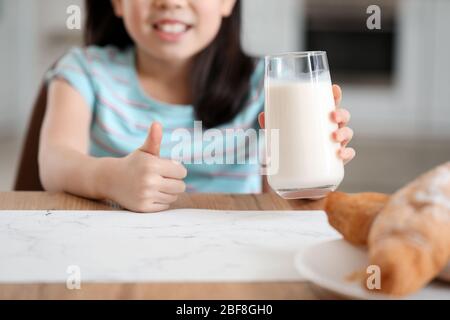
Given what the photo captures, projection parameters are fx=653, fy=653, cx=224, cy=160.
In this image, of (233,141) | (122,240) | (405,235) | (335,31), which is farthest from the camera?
(335,31)

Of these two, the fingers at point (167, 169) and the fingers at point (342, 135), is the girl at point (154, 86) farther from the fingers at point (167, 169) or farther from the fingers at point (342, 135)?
the fingers at point (342, 135)

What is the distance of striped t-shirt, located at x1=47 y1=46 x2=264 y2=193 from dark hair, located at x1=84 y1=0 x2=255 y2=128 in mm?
17

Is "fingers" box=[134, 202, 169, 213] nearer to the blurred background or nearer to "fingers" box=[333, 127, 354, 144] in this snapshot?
"fingers" box=[333, 127, 354, 144]

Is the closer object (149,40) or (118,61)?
(149,40)

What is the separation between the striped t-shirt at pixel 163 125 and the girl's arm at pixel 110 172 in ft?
0.42

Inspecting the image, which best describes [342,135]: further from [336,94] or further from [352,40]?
[352,40]

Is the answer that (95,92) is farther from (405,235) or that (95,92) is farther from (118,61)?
(405,235)

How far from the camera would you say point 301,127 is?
0.64m

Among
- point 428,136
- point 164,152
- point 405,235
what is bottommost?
point 428,136

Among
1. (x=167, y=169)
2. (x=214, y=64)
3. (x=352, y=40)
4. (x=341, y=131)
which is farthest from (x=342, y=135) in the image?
(x=352, y=40)

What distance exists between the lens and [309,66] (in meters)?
0.63

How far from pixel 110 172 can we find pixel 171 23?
0.35m

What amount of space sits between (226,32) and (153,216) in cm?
65
